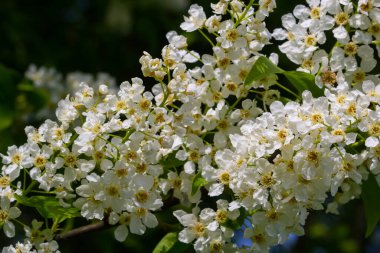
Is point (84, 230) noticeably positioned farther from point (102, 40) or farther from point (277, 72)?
point (102, 40)

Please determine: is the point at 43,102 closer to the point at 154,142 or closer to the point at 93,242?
the point at 93,242

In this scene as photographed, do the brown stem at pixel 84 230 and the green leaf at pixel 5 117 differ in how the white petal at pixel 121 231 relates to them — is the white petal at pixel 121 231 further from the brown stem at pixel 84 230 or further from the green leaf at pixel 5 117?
the green leaf at pixel 5 117

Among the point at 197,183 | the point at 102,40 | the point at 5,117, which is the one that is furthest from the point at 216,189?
the point at 102,40

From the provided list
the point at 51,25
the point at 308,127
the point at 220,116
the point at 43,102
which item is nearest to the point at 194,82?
the point at 220,116

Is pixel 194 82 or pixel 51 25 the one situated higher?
pixel 194 82

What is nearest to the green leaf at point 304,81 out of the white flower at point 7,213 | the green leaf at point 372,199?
the green leaf at point 372,199
